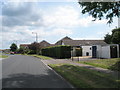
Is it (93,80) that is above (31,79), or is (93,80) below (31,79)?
above

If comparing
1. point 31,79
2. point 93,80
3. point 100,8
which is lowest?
point 31,79

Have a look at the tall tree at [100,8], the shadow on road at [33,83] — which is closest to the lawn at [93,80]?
the shadow on road at [33,83]

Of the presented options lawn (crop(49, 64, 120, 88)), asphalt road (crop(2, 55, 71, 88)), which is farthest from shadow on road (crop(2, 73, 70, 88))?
lawn (crop(49, 64, 120, 88))

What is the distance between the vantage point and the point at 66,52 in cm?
3431

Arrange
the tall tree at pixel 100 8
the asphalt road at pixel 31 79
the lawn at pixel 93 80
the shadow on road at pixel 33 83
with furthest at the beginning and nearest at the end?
the tall tree at pixel 100 8 → the asphalt road at pixel 31 79 → the shadow on road at pixel 33 83 → the lawn at pixel 93 80

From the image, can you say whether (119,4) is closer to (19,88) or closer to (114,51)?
(19,88)

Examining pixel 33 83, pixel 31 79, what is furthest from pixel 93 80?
pixel 31 79

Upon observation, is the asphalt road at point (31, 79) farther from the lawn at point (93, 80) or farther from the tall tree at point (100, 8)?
the tall tree at point (100, 8)

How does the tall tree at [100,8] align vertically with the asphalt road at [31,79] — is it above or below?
above

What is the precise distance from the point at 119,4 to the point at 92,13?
102 inches

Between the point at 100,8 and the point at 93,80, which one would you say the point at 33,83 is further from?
the point at 100,8

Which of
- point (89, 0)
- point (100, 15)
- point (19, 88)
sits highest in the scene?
point (89, 0)

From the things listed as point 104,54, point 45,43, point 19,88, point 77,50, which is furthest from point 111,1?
point 45,43

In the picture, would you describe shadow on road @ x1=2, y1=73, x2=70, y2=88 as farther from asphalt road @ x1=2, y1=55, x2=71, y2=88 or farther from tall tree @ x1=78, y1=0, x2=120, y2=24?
tall tree @ x1=78, y1=0, x2=120, y2=24
